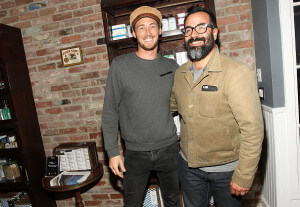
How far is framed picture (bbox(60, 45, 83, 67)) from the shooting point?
7.52 ft

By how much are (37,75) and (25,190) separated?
4.21 feet

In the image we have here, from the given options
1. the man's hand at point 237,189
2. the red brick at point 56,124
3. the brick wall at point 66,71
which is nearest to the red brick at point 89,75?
the brick wall at point 66,71

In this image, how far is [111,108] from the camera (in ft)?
5.27

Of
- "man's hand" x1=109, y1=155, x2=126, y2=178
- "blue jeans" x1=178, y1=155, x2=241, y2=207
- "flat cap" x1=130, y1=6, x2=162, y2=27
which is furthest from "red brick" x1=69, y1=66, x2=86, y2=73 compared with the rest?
"blue jeans" x1=178, y1=155, x2=241, y2=207

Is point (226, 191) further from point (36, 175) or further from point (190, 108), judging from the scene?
point (36, 175)

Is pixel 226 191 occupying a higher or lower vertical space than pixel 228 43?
lower

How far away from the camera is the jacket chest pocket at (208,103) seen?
4.21ft

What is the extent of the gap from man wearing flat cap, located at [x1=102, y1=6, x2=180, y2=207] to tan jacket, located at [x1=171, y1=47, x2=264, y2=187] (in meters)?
0.19

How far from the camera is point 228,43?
2.06 metres

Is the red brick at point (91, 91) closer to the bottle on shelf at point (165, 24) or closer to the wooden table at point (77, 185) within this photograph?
the wooden table at point (77, 185)

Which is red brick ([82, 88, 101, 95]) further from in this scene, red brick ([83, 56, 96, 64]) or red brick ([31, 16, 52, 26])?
red brick ([31, 16, 52, 26])

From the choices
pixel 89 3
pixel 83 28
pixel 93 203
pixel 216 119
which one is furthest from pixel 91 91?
pixel 216 119

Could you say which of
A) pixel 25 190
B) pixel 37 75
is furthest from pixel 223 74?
pixel 25 190

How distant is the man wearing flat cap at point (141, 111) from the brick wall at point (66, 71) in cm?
76
